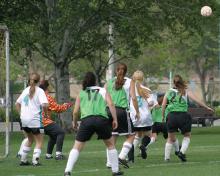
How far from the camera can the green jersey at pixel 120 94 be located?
1733 cm

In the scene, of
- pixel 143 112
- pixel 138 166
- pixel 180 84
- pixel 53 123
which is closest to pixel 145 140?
pixel 143 112

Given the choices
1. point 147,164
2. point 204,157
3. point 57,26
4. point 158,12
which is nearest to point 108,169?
point 147,164

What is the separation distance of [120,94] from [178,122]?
8.10 ft

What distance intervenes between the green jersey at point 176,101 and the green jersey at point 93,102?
4.51 metres

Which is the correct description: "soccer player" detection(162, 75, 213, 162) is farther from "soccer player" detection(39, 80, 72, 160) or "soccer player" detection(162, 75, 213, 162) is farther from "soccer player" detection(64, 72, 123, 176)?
"soccer player" detection(64, 72, 123, 176)

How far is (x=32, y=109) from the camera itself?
60.6 feet

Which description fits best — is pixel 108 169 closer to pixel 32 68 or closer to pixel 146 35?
pixel 146 35

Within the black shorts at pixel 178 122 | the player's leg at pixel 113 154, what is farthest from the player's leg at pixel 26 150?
the player's leg at pixel 113 154

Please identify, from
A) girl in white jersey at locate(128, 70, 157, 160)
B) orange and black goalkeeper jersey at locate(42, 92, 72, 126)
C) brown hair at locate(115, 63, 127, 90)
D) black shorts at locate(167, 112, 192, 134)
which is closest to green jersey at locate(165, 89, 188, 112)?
black shorts at locate(167, 112, 192, 134)

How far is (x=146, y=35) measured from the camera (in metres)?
37.0

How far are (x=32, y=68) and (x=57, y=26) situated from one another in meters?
29.4

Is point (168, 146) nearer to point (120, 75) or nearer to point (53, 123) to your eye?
point (53, 123)

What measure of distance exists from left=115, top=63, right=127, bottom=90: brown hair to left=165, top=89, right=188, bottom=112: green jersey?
2449mm

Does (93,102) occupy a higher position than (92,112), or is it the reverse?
(93,102)
